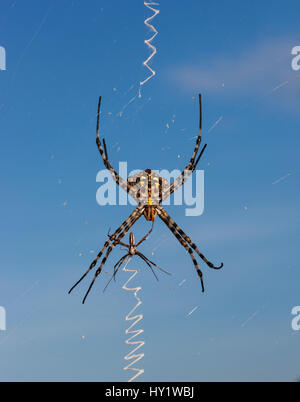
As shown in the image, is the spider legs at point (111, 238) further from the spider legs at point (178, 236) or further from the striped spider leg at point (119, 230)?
the spider legs at point (178, 236)

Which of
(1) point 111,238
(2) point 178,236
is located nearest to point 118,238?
(1) point 111,238

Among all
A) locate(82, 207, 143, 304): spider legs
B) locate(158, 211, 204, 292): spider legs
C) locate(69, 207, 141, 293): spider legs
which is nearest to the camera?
locate(69, 207, 141, 293): spider legs

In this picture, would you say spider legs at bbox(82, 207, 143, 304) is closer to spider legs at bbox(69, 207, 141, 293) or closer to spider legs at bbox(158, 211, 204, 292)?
spider legs at bbox(69, 207, 141, 293)

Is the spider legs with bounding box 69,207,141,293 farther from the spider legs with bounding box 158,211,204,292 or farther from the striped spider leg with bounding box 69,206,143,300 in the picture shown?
the spider legs with bounding box 158,211,204,292

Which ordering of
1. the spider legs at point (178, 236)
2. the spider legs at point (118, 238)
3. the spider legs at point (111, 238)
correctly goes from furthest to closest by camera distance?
the spider legs at point (178, 236) → the spider legs at point (118, 238) → the spider legs at point (111, 238)

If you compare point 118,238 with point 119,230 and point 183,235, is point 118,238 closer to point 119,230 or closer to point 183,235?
point 119,230

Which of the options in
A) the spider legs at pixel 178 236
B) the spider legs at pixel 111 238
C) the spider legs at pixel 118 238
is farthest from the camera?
the spider legs at pixel 178 236

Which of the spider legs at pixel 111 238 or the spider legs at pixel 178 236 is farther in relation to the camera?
the spider legs at pixel 178 236

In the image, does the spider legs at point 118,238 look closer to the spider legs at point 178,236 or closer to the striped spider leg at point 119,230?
the striped spider leg at point 119,230

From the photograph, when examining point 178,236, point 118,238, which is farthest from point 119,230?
point 178,236

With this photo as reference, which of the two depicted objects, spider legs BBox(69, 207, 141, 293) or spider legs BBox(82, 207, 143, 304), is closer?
spider legs BBox(69, 207, 141, 293)

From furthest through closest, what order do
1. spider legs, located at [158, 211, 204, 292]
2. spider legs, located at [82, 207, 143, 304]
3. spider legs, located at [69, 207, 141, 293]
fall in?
spider legs, located at [158, 211, 204, 292], spider legs, located at [82, 207, 143, 304], spider legs, located at [69, 207, 141, 293]

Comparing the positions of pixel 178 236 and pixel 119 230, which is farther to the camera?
pixel 178 236
